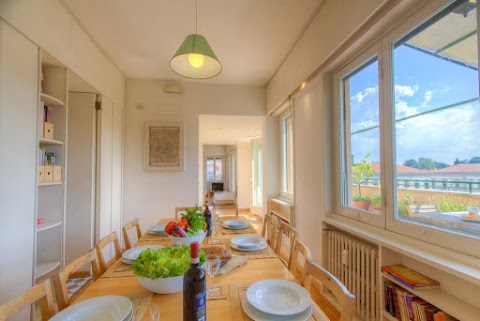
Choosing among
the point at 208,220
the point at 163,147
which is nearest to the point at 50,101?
the point at 208,220

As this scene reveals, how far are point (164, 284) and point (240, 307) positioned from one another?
1.04 feet

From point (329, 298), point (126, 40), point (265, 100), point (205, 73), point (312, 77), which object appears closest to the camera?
point (205, 73)

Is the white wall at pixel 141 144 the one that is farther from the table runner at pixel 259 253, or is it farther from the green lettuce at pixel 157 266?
the green lettuce at pixel 157 266

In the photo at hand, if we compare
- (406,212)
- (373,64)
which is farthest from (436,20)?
(406,212)

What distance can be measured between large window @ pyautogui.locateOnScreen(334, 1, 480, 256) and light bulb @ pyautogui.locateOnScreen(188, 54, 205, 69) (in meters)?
1.27

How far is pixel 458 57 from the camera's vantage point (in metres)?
1.26

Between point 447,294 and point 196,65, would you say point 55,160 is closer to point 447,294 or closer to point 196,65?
point 196,65

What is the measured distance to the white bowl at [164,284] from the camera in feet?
3.17

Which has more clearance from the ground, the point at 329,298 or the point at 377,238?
the point at 377,238

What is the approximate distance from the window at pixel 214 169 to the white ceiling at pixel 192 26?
8.38 metres

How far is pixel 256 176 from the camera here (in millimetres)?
7078

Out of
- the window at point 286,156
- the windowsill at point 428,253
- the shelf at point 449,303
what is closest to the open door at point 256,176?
the window at point 286,156

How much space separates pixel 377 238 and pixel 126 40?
3079mm

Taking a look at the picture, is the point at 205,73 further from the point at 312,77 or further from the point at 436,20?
the point at 436,20
